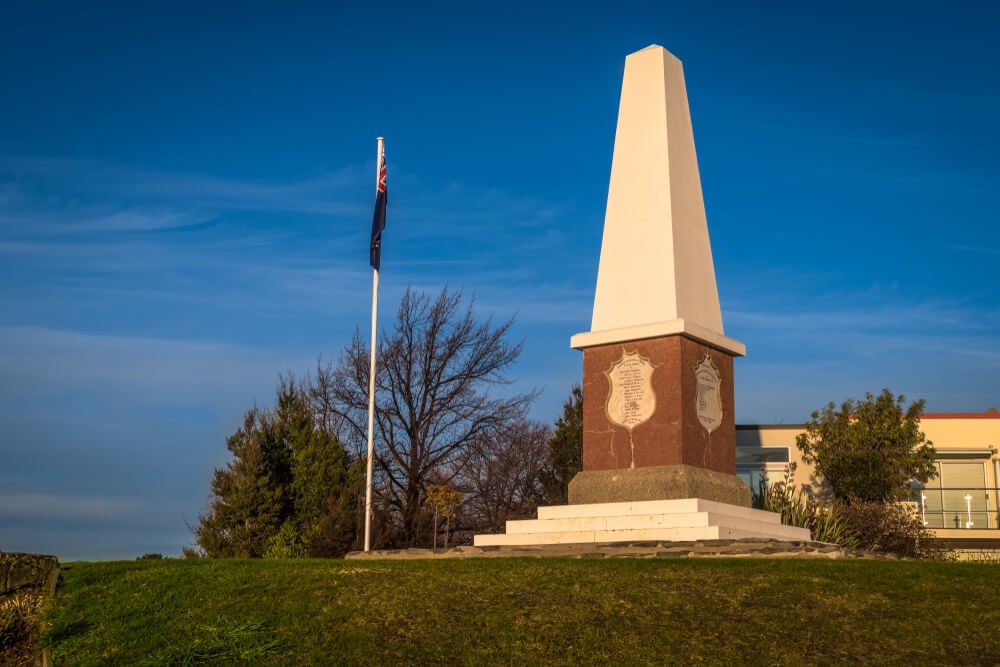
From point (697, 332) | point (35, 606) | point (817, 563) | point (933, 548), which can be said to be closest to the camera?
point (35, 606)

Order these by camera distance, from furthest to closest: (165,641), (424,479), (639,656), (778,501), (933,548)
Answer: (424,479) → (933,548) → (778,501) → (165,641) → (639,656)

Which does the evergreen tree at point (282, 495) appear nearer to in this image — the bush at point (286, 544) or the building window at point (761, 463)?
the bush at point (286, 544)

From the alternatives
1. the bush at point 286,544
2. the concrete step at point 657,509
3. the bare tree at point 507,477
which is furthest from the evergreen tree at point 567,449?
the concrete step at point 657,509

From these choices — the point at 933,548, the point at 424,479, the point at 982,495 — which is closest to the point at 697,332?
the point at 933,548

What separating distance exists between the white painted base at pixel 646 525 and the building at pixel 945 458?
17406 mm

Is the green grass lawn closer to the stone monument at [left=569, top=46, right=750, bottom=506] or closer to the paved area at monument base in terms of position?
the paved area at monument base

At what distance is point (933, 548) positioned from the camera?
81.6 feet

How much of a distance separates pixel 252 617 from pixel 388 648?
1809 mm

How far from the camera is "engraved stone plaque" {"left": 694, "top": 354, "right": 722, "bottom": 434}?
19906mm

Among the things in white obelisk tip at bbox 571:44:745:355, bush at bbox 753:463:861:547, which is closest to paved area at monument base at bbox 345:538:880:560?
bush at bbox 753:463:861:547

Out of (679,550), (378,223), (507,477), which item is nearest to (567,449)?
(507,477)

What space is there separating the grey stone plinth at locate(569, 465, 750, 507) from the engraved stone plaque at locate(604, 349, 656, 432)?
97 centimetres

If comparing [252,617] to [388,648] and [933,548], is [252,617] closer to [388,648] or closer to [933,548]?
[388,648]

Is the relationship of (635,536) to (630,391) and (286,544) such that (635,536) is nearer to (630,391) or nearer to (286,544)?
(630,391)
